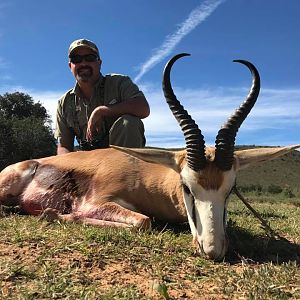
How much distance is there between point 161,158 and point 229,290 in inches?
91.2

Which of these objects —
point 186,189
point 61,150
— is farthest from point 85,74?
point 186,189

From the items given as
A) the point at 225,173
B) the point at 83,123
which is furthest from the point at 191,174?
the point at 83,123

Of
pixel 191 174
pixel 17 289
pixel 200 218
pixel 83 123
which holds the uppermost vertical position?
pixel 83 123

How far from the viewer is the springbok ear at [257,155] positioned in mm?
5227

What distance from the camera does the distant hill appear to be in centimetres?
5706

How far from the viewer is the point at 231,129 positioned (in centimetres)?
497

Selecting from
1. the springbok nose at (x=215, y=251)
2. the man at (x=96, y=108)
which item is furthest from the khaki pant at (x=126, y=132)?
the springbok nose at (x=215, y=251)

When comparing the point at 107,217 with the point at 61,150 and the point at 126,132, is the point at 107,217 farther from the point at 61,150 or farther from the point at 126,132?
the point at 61,150

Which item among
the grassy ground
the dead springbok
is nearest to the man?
the dead springbok

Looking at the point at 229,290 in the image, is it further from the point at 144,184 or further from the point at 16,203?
the point at 16,203

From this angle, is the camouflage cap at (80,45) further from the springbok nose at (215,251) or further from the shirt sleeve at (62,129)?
the springbok nose at (215,251)

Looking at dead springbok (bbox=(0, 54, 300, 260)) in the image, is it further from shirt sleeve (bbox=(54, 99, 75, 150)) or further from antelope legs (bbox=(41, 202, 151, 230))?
shirt sleeve (bbox=(54, 99, 75, 150))

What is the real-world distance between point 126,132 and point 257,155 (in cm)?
266

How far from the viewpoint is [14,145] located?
115 feet
